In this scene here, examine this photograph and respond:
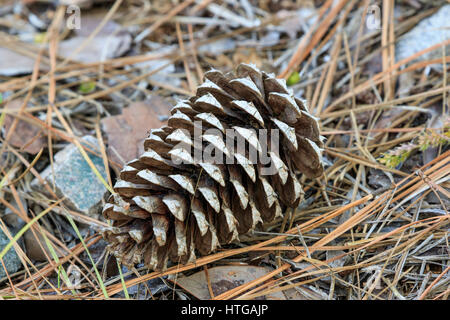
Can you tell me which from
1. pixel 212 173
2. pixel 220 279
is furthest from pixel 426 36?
pixel 220 279

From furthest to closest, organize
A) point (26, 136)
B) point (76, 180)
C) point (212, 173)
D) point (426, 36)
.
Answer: point (426, 36), point (26, 136), point (76, 180), point (212, 173)

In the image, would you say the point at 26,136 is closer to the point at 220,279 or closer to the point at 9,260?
the point at 9,260

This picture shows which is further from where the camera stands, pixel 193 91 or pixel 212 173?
pixel 193 91

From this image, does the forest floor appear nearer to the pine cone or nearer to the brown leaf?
the brown leaf

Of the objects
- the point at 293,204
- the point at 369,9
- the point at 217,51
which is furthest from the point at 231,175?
the point at 369,9

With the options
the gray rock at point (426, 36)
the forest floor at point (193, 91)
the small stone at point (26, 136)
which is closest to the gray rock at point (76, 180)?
the forest floor at point (193, 91)

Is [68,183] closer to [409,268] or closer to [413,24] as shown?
[409,268]
